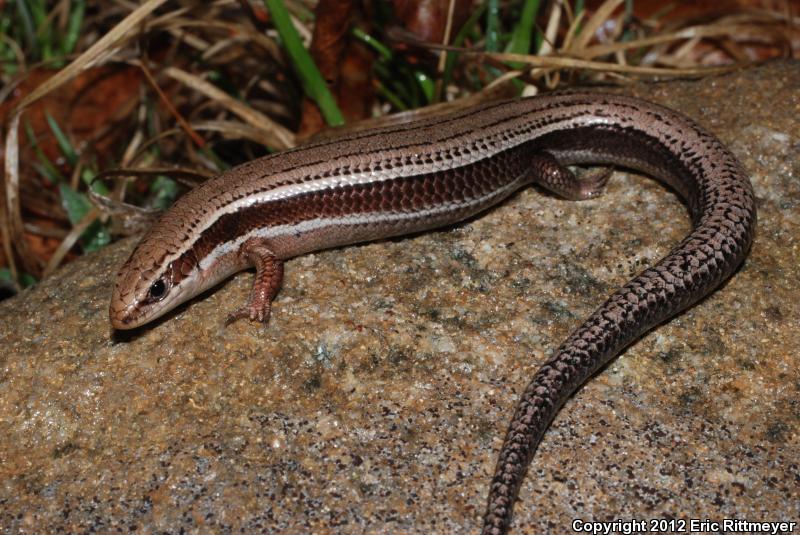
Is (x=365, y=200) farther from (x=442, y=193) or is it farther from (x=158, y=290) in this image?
(x=158, y=290)

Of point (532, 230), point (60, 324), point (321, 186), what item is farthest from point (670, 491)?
point (60, 324)

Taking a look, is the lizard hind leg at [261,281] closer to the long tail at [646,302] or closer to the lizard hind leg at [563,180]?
the long tail at [646,302]

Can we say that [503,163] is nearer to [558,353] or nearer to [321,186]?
[321,186]

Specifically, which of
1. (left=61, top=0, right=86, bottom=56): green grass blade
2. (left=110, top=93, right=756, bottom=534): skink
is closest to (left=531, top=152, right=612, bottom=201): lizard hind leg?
(left=110, top=93, right=756, bottom=534): skink

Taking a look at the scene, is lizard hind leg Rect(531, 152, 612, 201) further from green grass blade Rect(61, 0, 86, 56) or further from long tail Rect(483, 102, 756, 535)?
green grass blade Rect(61, 0, 86, 56)

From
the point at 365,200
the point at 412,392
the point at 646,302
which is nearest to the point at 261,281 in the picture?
the point at 365,200

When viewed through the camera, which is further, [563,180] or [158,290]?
[563,180]
